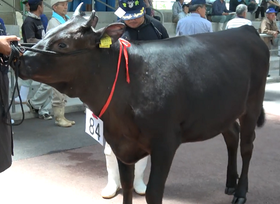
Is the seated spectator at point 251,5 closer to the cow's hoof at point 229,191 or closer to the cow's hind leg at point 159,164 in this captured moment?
the cow's hoof at point 229,191

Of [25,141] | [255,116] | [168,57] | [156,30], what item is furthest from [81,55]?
[25,141]

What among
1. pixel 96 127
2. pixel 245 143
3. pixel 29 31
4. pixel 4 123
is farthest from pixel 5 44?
pixel 29 31

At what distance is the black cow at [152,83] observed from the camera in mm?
2904

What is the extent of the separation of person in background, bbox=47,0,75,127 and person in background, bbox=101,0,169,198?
279 centimetres

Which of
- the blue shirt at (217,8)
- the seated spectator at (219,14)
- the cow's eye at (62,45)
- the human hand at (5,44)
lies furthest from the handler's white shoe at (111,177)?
the blue shirt at (217,8)

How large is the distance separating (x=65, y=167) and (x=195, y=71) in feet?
8.18

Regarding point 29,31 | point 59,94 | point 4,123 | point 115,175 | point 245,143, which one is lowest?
point 59,94

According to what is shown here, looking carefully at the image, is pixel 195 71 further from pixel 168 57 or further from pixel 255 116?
pixel 255 116

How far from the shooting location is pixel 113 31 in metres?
2.96

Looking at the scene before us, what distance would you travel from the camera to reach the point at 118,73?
3.14 metres

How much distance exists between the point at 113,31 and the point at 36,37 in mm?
4249

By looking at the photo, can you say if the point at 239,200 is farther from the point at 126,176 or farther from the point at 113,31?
the point at 113,31

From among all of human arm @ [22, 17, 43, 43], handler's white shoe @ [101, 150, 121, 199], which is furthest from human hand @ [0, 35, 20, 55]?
human arm @ [22, 17, 43, 43]

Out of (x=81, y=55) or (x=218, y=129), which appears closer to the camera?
(x=81, y=55)
